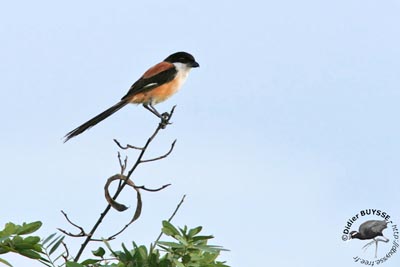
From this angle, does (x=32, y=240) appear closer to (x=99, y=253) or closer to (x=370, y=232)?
(x=99, y=253)

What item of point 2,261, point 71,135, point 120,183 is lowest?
point 2,261

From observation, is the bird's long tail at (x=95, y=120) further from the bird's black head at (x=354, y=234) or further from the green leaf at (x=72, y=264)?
the green leaf at (x=72, y=264)

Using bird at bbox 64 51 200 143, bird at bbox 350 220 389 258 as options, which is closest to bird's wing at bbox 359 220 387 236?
bird at bbox 350 220 389 258

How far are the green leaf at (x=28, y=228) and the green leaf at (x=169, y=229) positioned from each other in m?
0.53

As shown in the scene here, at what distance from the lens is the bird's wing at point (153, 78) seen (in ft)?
26.8

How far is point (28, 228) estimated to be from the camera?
3.32 m

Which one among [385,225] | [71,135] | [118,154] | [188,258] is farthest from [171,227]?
[385,225]

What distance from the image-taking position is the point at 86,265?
10.6ft

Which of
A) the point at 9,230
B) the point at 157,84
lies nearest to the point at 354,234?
the point at 157,84

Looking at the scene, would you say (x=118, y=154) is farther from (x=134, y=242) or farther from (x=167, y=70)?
(x=167, y=70)

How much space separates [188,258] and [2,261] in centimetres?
75

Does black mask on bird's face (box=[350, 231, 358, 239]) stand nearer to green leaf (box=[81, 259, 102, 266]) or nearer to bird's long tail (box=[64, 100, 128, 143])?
bird's long tail (box=[64, 100, 128, 143])

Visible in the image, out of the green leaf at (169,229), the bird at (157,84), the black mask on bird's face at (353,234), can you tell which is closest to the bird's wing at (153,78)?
the bird at (157,84)

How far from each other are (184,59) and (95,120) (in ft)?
7.63
